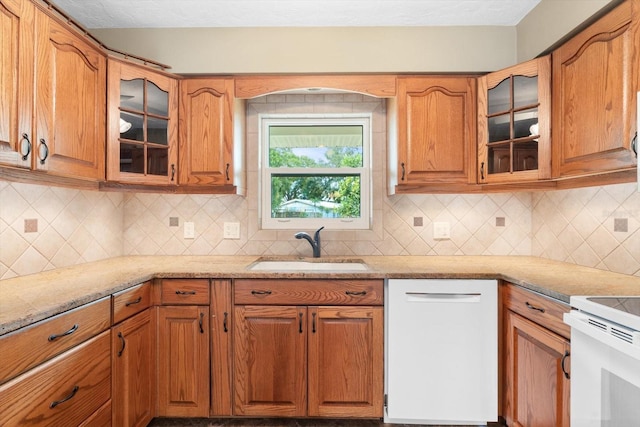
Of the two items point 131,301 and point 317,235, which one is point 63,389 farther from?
point 317,235

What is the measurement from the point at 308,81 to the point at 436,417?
6.68 feet

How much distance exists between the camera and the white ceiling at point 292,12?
1909 millimetres

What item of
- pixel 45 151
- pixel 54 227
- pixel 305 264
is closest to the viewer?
pixel 45 151

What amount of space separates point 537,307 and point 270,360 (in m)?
1.32

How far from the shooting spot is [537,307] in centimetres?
151

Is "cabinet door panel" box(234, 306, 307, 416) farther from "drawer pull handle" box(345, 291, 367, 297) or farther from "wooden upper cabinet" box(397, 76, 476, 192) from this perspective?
"wooden upper cabinet" box(397, 76, 476, 192)

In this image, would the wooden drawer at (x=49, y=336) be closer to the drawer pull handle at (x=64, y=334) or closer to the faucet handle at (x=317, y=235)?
the drawer pull handle at (x=64, y=334)

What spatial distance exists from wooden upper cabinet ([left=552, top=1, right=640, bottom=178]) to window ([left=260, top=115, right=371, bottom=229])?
1.17m

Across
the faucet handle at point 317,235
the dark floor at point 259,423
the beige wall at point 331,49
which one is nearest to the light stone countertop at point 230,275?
the faucet handle at point 317,235

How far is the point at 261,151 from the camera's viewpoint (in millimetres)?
2531

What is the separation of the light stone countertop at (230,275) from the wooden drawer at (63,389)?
18 cm

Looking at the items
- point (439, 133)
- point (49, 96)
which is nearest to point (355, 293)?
point (439, 133)

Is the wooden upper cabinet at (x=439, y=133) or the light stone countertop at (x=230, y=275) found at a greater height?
the wooden upper cabinet at (x=439, y=133)

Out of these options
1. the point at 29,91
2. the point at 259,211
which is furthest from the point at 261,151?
the point at 29,91
